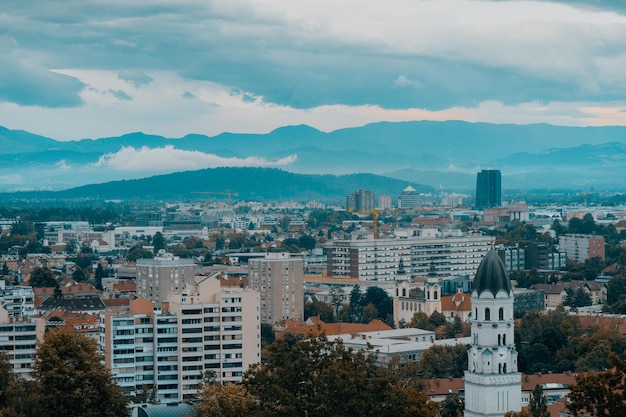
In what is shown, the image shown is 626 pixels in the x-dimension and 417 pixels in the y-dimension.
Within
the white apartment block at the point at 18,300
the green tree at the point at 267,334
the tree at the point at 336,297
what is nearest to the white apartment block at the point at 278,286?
the tree at the point at 336,297

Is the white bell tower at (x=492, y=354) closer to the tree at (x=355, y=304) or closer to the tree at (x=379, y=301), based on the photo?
the tree at (x=355, y=304)

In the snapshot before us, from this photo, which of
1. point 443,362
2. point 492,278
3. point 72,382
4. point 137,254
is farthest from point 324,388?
point 137,254

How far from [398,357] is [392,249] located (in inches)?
2526

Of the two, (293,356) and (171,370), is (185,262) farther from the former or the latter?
(293,356)

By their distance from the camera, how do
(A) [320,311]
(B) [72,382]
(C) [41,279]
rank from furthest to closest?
1. (C) [41,279]
2. (A) [320,311]
3. (B) [72,382]

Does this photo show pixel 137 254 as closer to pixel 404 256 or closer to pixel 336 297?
pixel 404 256

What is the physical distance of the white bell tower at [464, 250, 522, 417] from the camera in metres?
49.2

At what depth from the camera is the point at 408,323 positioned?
317 ft


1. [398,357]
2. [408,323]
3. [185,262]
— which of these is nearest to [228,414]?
[398,357]

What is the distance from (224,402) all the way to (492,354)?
31.0 ft

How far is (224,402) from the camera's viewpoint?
45031 millimetres

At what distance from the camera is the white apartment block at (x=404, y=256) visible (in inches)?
5344

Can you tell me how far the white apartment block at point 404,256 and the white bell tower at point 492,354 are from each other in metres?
82.3

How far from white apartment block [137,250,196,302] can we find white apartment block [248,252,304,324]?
15.0ft
